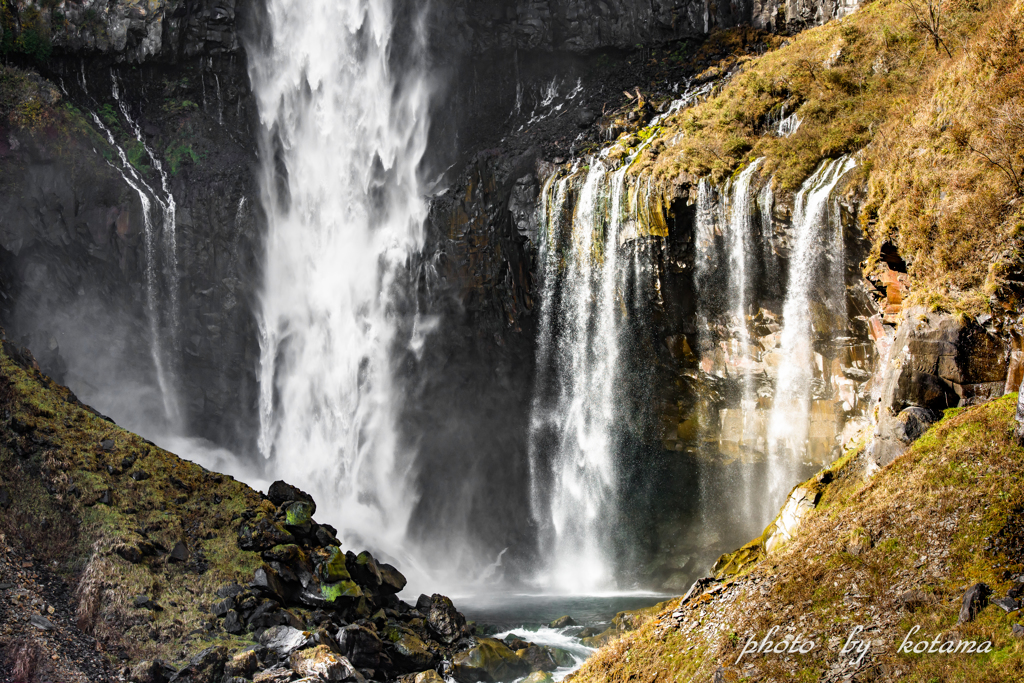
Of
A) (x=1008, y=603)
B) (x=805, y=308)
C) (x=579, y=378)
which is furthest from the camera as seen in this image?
(x=579, y=378)

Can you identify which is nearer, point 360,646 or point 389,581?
point 360,646

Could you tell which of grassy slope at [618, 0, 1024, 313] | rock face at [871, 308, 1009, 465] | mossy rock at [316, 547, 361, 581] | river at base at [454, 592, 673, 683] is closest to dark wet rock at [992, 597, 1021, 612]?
rock face at [871, 308, 1009, 465]

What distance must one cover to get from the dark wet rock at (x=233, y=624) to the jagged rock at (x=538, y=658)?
6.20m

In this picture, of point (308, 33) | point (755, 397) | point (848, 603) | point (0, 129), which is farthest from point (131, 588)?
point (308, 33)

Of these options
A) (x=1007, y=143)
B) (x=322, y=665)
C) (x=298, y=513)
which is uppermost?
(x=1007, y=143)

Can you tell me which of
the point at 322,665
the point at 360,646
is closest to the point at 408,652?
the point at 360,646

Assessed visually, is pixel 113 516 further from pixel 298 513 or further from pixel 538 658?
pixel 538 658

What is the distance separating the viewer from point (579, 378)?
25422 mm

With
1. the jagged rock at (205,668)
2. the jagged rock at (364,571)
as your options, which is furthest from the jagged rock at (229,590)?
the jagged rock at (364,571)

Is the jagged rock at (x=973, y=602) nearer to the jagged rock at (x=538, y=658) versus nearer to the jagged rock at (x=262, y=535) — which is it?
the jagged rock at (x=538, y=658)

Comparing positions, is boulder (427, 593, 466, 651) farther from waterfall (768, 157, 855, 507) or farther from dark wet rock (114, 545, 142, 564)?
waterfall (768, 157, 855, 507)

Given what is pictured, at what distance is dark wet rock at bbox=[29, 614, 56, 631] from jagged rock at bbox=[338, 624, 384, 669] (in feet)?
17.8

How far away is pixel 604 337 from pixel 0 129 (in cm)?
2672

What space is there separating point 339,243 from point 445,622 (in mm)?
20509
